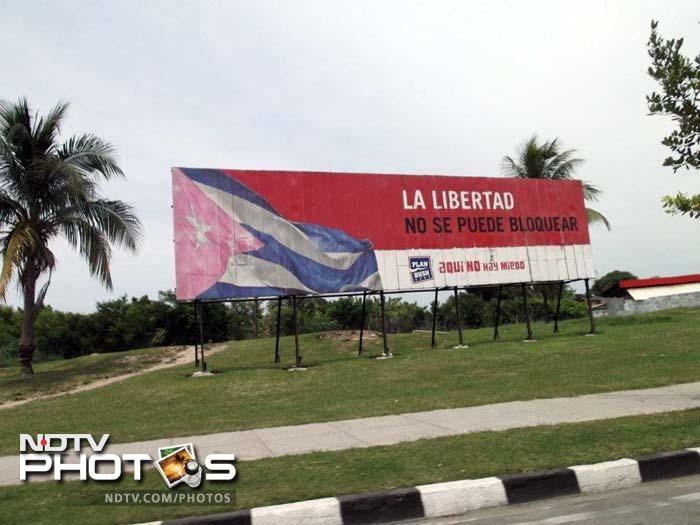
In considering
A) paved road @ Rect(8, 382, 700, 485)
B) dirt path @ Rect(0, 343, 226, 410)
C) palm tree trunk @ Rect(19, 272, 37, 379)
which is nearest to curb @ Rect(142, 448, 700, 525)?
paved road @ Rect(8, 382, 700, 485)

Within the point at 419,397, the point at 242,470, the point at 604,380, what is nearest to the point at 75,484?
the point at 242,470

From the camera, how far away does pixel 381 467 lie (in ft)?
19.5

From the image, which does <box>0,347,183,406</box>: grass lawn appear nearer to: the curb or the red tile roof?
the curb

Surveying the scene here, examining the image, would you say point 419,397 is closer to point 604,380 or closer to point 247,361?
point 604,380

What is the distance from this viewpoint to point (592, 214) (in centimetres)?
3061

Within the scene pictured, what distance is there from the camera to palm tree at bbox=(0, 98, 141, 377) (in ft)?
58.7

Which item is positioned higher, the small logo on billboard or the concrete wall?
the small logo on billboard

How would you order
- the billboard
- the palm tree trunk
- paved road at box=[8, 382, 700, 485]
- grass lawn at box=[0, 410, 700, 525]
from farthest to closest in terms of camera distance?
the palm tree trunk → the billboard → paved road at box=[8, 382, 700, 485] → grass lawn at box=[0, 410, 700, 525]

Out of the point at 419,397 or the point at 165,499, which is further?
the point at 419,397

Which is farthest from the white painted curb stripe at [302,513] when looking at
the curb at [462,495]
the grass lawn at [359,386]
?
the grass lawn at [359,386]

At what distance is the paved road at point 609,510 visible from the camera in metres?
4.80

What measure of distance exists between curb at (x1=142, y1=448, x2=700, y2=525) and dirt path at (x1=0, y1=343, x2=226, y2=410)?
1109 centimetres

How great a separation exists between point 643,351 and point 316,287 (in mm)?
8601

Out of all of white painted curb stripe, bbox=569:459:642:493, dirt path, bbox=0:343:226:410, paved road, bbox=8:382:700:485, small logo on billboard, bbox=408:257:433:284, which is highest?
small logo on billboard, bbox=408:257:433:284
